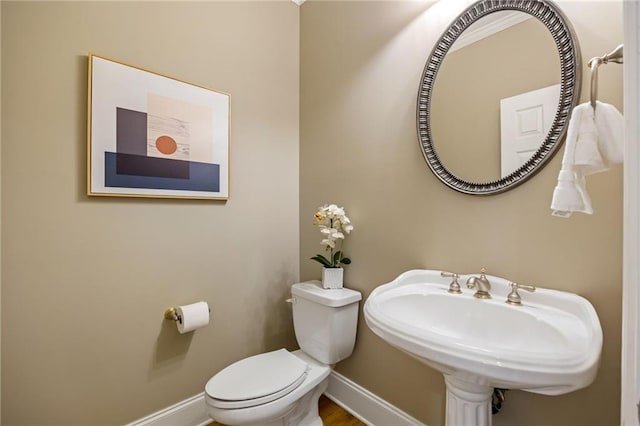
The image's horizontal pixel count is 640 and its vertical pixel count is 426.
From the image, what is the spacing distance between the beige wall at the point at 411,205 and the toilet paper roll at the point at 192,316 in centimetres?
68

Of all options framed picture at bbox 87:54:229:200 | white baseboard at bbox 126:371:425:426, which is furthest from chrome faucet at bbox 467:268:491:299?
framed picture at bbox 87:54:229:200

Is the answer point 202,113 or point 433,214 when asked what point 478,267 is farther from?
point 202,113

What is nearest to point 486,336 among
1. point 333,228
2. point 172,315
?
point 333,228

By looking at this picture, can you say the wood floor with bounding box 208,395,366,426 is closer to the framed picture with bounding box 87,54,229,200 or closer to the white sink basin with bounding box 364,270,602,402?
the white sink basin with bounding box 364,270,602,402

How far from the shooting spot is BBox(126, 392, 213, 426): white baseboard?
134cm

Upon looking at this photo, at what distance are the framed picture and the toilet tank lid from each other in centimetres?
67

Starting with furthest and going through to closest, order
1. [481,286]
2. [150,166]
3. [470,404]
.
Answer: [150,166] → [481,286] → [470,404]

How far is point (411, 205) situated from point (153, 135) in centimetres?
125

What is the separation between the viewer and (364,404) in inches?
59.4

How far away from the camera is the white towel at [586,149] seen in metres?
0.71

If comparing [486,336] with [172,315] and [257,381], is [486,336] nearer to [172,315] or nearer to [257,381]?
[257,381]

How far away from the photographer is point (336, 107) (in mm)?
1659

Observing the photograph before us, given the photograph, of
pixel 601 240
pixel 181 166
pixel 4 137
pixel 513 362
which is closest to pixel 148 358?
pixel 181 166

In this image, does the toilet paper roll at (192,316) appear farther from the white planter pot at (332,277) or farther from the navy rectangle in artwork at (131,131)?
the navy rectangle in artwork at (131,131)
